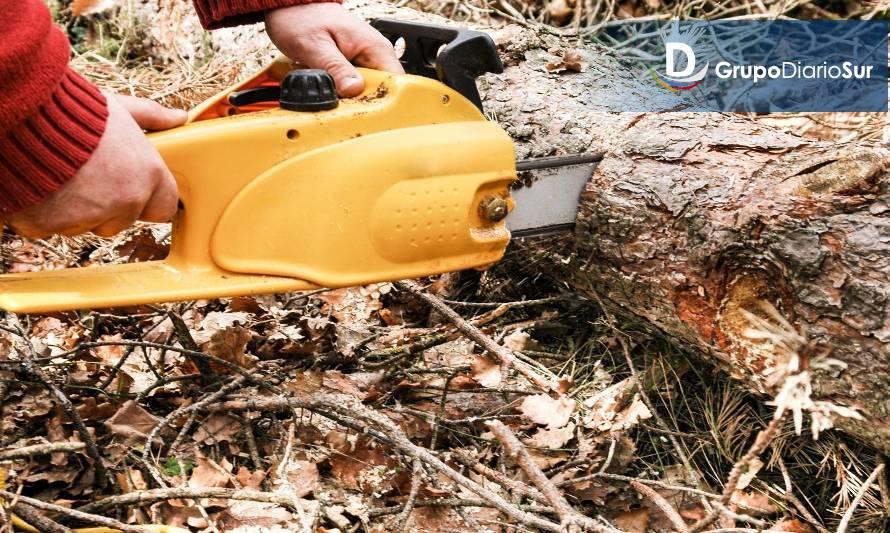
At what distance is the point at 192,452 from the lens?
1.99 metres

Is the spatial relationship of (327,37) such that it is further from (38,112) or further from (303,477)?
(303,477)

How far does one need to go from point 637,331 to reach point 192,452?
4.31ft

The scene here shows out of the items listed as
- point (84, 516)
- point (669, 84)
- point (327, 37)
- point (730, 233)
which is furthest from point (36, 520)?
point (669, 84)

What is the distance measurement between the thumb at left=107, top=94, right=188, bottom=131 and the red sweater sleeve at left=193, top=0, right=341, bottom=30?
508mm

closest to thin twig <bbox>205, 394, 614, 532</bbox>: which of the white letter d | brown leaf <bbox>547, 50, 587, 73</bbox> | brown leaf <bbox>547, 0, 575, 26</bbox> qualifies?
brown leaf <bbox>547, 50, 587, 73</bbox>

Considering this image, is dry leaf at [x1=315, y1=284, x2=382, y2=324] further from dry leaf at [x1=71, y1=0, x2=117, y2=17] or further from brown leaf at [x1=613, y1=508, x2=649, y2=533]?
dry leaf at [x1=71, y1=0, x2=117, y2=17]

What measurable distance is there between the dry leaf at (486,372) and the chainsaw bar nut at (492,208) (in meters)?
0.50

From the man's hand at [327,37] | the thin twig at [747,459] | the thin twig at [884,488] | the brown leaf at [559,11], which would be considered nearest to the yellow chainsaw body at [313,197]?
the man's hand at [327,37]

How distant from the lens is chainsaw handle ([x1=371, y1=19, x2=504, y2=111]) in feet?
6.60

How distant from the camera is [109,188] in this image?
1.60m

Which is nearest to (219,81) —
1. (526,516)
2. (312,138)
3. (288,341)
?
(288,341)

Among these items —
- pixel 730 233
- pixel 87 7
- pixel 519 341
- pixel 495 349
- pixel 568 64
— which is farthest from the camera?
pixel 87 7

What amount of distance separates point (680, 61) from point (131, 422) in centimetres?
283

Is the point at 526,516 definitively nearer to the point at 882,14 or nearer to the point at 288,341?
the point at 288,341
